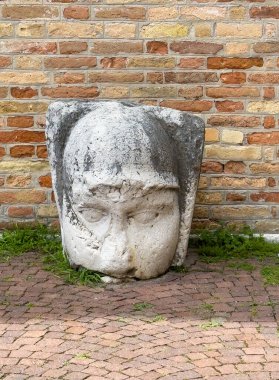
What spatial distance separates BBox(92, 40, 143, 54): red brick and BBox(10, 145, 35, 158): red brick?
3.35ft

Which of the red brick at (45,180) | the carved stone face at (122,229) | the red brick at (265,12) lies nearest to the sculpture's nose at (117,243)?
the carved stone face at (122,229)

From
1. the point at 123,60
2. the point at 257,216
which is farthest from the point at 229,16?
the point at 257,216

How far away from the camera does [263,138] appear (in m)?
6.16

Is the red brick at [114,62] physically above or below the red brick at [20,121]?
above

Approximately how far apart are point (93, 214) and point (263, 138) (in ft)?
6.46

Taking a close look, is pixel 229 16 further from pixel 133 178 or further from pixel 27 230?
pixel 27 230

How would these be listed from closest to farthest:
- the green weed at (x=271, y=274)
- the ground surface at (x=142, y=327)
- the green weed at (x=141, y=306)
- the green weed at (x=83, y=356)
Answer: the ground surface at (x=142, y=327)
the green weed at (x=83, y=356)
the green weed at (x=141, y=306)
the green weed at (x=271, y=274)

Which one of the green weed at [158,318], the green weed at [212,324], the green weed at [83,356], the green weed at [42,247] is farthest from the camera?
the green weed at [42,247]

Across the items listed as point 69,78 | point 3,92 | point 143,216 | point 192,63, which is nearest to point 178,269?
point 143,216

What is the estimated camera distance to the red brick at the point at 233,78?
6.06 metres

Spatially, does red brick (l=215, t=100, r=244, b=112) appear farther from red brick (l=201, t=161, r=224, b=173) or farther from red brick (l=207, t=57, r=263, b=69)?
red brick (l=201, t=161, r=224, b=173)

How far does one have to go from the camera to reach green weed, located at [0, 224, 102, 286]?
17.3 ft

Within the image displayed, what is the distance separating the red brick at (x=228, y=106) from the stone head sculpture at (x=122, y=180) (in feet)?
3.04

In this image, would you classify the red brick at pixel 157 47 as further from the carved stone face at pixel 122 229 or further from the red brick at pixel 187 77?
the carved stone face at pixel 122 229
